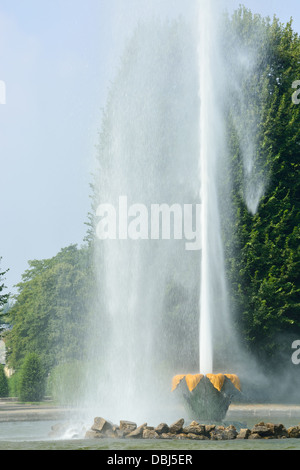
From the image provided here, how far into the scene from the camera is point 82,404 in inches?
1125

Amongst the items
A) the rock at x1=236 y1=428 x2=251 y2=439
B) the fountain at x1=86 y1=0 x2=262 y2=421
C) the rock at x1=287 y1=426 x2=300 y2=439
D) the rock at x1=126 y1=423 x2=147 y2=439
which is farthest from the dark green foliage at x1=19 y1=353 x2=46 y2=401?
the rock at x1=287 y1=426 x2=300 y2=439

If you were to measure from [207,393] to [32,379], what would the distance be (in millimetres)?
16359

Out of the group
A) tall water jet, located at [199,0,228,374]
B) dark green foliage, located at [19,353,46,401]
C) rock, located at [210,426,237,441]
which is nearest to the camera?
rock, located at [210,426,237,441]

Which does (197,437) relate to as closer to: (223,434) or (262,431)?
(223,434)

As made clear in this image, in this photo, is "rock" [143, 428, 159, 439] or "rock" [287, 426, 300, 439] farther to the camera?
"rock" [287, 426, 300, 439]

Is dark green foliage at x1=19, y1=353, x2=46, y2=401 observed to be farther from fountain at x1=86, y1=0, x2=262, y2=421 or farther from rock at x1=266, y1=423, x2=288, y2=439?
rock at x1=266, y1=423, x2=288, y2=439

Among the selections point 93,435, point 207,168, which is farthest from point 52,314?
point 93,435

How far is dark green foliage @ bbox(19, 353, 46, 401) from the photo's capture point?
107ft

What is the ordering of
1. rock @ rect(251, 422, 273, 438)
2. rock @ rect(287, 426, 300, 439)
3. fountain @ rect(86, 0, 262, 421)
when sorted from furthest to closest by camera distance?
fountain @ rect(86, 0, 262, 421) < rock @ rect(287, 426, 300, 439) < rock @ rect(251, 422, 273, 438)

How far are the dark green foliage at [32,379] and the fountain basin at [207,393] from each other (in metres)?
15.0

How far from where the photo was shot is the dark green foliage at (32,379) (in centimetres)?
3266

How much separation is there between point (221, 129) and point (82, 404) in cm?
1320

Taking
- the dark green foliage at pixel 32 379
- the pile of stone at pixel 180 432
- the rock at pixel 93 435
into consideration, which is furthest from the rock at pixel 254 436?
the dark green foliage at pixel 32 379

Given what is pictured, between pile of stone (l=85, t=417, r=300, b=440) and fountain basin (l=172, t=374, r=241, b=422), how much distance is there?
2.24 m
